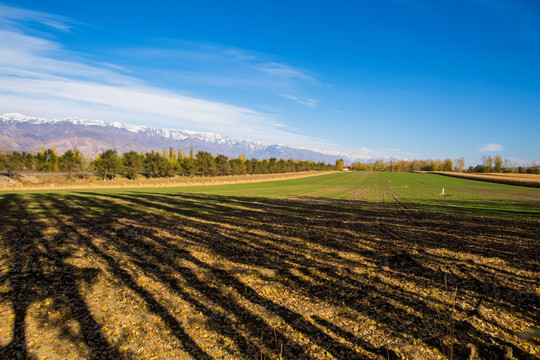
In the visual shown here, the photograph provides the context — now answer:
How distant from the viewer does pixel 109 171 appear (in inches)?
3317

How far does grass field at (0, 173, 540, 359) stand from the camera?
672 cm

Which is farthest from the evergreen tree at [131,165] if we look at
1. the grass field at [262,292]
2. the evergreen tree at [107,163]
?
the grass field at [262,292]

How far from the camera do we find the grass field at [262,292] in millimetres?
6719

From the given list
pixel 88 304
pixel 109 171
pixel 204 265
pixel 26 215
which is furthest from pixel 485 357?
pixel 109 171

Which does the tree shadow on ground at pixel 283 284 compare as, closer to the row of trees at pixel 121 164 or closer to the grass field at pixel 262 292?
the grass field at pixel 262 292

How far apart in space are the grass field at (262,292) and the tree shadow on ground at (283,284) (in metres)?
0.05

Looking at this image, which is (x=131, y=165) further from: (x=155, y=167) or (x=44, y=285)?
(x=44, y=285)

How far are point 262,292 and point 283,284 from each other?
1068mm

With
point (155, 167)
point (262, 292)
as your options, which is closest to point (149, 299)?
point (262, 292)

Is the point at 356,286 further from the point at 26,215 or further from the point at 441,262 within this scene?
the point at 26,215

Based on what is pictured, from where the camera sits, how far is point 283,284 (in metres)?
10.3

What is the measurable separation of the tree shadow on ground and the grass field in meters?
0.05

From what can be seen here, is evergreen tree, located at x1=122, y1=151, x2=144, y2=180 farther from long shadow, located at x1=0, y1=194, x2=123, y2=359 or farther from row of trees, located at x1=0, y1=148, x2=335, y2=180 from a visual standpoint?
long shadow, located at x1=0, y1=194, x2=123, y2=359

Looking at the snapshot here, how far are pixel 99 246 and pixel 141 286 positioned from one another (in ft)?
19.6
